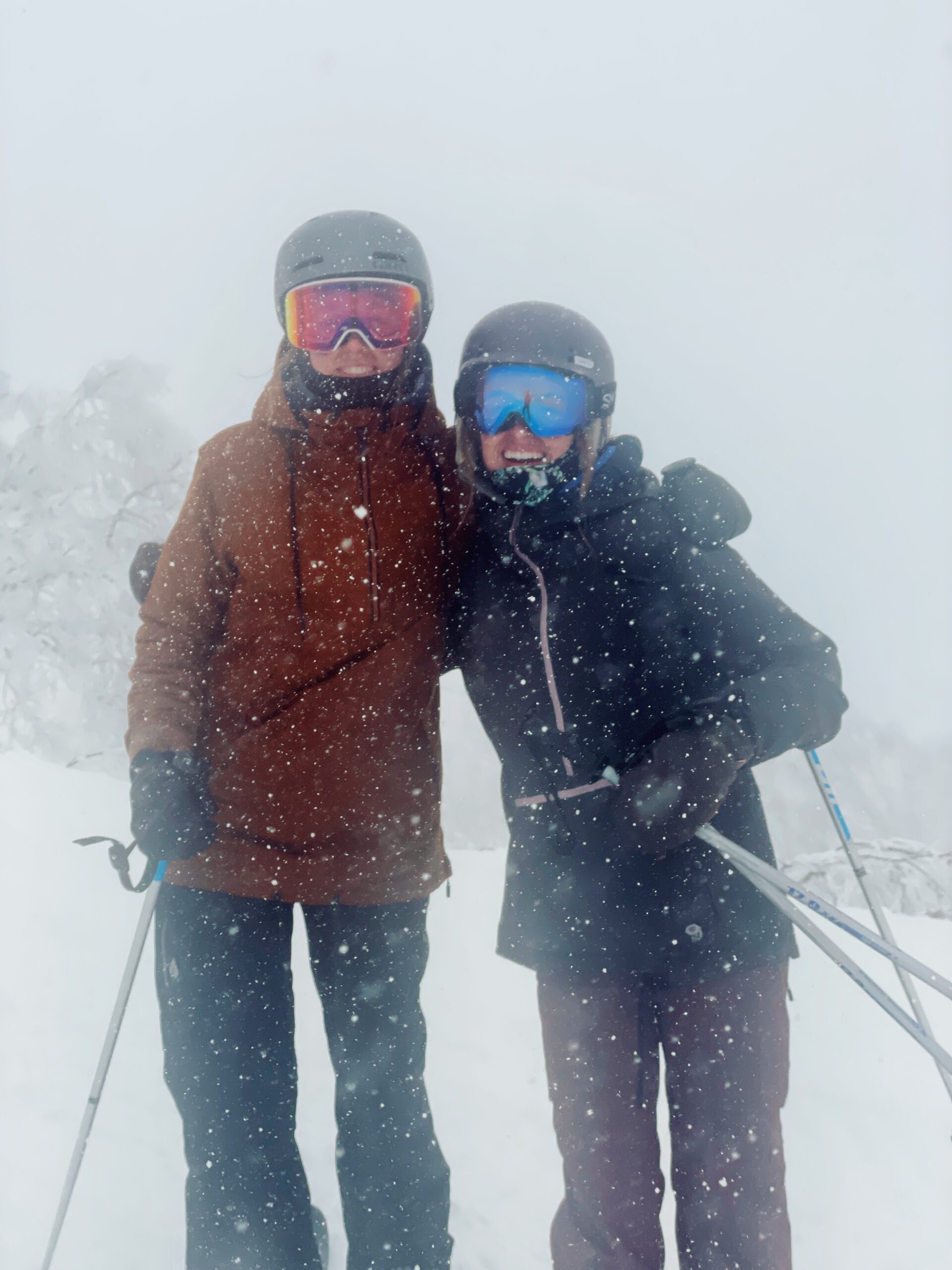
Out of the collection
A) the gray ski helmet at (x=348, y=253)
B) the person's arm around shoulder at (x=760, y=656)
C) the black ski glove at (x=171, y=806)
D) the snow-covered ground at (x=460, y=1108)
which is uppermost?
the gray ski helmet at (x=348, y=253)

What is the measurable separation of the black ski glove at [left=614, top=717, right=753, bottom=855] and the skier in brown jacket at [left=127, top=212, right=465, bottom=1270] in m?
0.64

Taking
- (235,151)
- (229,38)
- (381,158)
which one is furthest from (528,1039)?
(381,158)

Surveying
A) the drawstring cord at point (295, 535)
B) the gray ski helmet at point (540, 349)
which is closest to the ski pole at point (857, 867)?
the gray ski helmet at point (540, 349)

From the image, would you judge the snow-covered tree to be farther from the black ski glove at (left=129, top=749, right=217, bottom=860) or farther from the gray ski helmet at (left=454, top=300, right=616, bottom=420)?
the gray ski helmet at (left=454, top=300, right=616, bottom=420)

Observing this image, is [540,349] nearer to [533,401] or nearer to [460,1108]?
[533,401]

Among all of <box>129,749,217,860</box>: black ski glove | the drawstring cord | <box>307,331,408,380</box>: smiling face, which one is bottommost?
<box>129,749,217,860</box>: black ski glove

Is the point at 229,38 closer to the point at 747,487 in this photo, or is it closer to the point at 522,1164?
the point at 747,487

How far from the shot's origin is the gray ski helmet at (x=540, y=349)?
7.56 ft

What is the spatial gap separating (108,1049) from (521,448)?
2129mm

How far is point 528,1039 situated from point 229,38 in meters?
95.6

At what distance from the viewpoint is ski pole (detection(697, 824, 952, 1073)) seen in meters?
1.69

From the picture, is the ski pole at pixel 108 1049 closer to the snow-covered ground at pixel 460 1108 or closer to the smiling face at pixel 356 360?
the snow-covered ground at pixel 460 1108

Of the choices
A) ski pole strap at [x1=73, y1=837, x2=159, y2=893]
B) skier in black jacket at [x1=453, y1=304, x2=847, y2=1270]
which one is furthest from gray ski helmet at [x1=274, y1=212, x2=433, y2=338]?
ski pole strap at [x1=73, y1=837, x2=159, y2=893]

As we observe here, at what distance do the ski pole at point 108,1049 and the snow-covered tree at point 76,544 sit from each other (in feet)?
35.1
